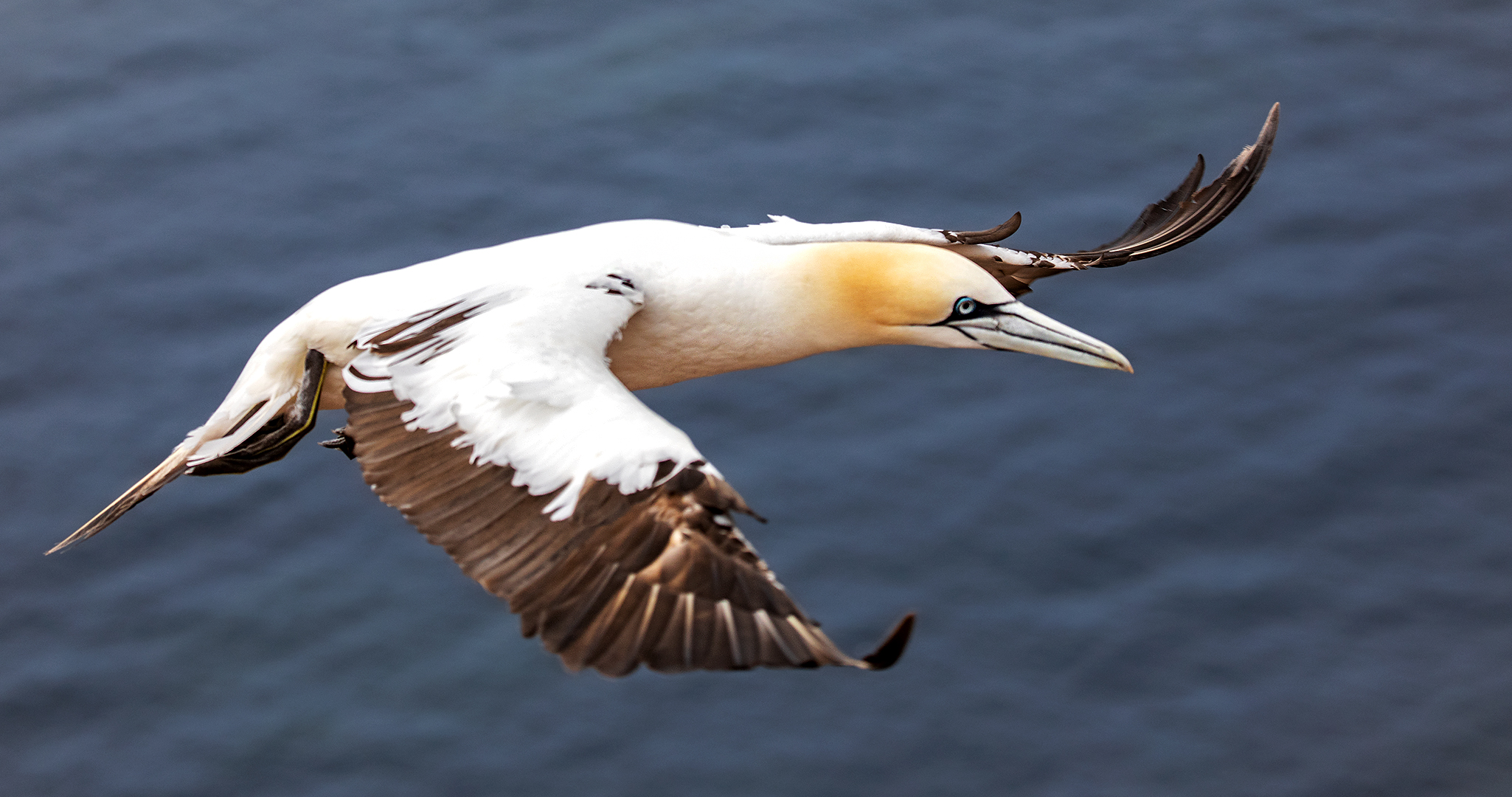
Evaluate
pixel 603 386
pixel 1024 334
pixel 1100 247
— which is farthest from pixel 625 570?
pixel 1100 247

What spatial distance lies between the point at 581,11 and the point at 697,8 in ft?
4.20

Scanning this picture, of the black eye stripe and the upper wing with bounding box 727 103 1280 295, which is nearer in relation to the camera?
the black eye stripe

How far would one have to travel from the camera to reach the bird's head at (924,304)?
22.6 feet

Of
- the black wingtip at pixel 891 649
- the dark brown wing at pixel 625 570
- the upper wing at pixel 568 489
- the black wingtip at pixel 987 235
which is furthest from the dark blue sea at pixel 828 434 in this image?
the black wingtip at pixel 891 649

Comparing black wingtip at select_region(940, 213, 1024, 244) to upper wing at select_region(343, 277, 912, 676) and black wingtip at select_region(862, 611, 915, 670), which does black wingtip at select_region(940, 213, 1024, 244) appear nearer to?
upper wing at select_region(343, 277, 912, 676)

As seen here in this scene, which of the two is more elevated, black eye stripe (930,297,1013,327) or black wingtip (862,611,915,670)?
black eye stripe (930,297,1013,327)

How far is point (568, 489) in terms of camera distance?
229 inches

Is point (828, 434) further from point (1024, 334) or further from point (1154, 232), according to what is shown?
point (1024, 334)

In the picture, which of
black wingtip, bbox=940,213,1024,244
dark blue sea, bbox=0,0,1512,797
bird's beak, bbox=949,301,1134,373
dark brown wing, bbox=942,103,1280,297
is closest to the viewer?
bird's beak, bbox=949,301,1134,373

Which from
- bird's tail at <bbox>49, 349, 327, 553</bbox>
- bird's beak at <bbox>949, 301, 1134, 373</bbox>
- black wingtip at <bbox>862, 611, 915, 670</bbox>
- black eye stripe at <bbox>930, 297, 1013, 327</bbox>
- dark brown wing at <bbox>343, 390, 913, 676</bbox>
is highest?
black eye stripe at <bbox>930, 297, 1013, 327</bbox>

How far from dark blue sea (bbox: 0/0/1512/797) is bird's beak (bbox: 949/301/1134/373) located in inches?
448

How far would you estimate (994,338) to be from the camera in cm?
693

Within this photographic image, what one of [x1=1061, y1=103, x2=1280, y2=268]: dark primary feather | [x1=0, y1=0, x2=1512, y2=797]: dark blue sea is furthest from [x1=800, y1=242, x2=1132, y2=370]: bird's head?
[x1=0, y1=0, x2=1512, y2=797]: dark blue sea

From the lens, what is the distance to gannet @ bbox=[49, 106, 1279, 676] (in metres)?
5.46
